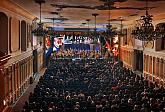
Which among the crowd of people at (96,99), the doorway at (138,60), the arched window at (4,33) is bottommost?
the crowd of people at (96,99)

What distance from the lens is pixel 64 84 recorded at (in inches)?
1014

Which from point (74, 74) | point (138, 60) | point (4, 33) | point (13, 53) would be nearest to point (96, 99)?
point (13, 53)

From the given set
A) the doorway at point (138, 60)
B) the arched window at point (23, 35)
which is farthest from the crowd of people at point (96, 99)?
the doorway at point (138, 60)

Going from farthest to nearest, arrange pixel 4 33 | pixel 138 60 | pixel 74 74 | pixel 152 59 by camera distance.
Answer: pixel 138 60
pixel 74 74
pixel 152 59
pixel 4 33

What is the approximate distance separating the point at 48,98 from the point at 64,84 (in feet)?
22.2

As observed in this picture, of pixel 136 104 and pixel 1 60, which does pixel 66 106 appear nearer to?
pixel 136 104

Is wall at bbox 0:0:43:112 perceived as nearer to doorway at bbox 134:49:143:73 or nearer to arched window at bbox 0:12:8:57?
arched window at bbox 0:12:8:57

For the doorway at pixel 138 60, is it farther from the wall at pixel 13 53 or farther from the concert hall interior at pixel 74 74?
the wall at pixel 13 53

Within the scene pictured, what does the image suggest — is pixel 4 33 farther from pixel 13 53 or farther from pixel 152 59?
pixel 152 59

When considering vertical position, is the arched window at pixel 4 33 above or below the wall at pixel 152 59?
above

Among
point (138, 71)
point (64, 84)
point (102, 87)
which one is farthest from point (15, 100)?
point (138, 71)

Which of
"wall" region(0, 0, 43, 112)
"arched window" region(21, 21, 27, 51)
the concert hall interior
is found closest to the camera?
the concert hall interior

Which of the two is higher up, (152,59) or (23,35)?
(23,35)

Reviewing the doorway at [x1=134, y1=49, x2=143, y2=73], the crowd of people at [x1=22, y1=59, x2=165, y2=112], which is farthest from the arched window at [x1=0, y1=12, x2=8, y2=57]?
the doorway at [x1=134, y1=49, x2=143, y2=73]
